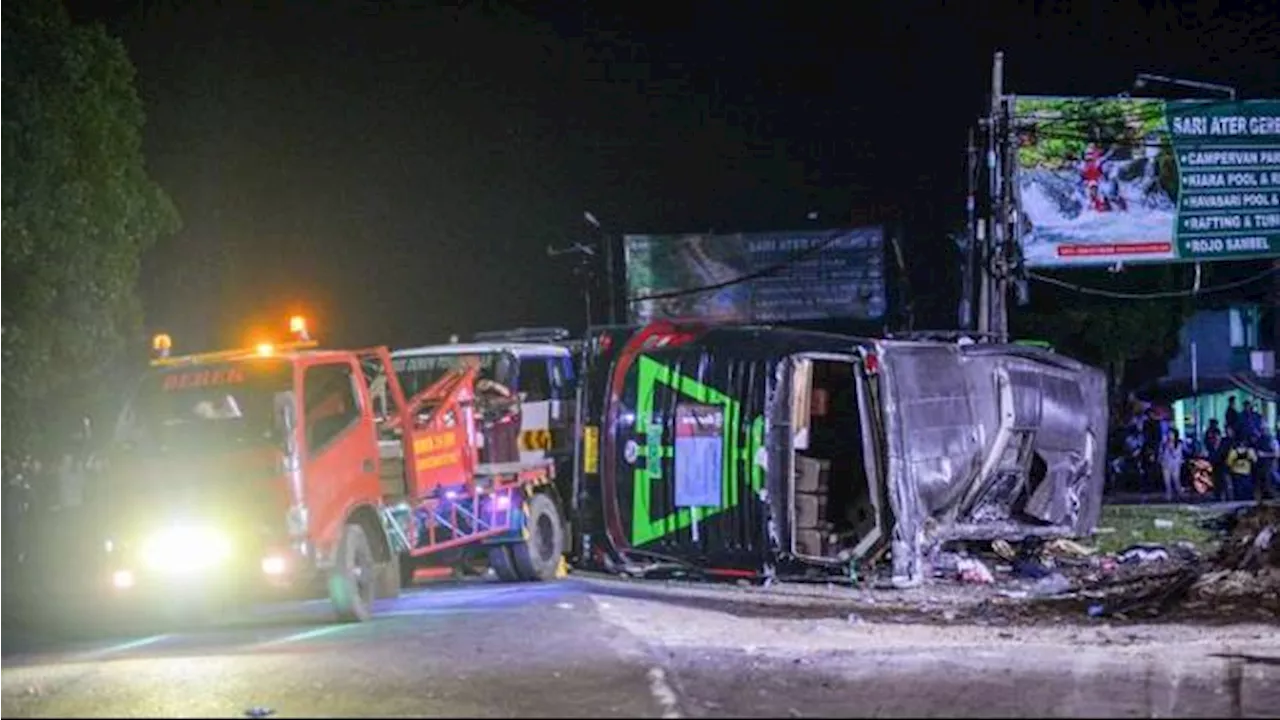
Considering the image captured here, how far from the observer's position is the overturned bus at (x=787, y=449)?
14969 millimetres

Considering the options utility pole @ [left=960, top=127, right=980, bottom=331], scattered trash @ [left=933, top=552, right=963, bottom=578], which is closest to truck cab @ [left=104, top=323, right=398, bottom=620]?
scattered trash @ [left=933, top=552, right=963, bottom=578]

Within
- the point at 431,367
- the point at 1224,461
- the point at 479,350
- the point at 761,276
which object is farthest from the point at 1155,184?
the point at 761,276

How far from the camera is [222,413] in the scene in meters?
12.4

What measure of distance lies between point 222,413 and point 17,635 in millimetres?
3788

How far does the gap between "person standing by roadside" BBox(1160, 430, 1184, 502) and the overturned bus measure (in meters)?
9.23

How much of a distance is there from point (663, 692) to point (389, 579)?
508 cm

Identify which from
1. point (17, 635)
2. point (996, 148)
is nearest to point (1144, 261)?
point (996, 148)

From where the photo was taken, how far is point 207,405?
12.5m

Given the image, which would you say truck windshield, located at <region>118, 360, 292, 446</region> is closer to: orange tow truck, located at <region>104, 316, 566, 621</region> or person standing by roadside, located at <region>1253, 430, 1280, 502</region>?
orange tow truck, located at <region>104, 316, 566, 621</region>

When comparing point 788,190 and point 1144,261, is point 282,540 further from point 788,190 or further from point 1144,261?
point 788,190

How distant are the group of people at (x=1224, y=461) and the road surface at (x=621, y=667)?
12608 mm

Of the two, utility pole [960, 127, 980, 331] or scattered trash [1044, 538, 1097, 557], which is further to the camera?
utility pole [960, 127, 980, 331]

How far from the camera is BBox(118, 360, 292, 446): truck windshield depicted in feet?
40.3

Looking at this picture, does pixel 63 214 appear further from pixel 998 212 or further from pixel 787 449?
pixel 998 212
